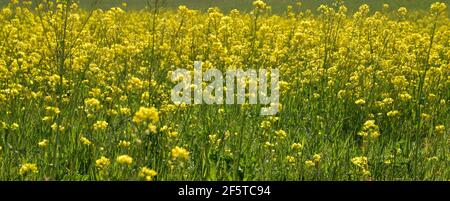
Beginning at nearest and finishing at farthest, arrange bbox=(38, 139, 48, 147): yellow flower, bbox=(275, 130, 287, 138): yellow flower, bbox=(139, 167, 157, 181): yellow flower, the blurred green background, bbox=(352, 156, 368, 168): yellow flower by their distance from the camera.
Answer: bbox=(139, 167, 157, 181): yellow flower, bbox=(38, 139, 48, 147): yellow flower, bbox=(352, 156, 368, 168): yellow flower, bbox=(275, 130, 287, 138): yellow flower, the blurred green background

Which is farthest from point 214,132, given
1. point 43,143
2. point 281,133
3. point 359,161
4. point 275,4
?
point 275,4

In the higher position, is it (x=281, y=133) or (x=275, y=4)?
(x=275, y=4)

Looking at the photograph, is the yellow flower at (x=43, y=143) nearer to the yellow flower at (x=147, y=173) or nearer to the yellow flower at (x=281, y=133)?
the yellow flower at (x=147, y=173)

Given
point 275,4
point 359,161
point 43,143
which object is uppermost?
point 275,4

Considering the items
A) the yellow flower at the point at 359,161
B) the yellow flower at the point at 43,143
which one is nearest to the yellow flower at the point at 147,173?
the yellow flower at the point at 43,143

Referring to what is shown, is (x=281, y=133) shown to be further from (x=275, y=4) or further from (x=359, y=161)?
(x=275, y=4)

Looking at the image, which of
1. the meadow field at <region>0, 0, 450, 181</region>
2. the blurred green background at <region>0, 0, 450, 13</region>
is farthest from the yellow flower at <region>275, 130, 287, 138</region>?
the blurred green background at <region>0, 0, 450, 13</region>

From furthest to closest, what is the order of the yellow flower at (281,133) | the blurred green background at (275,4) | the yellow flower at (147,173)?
1. the blurred green background at (275,4)
2. the yellow flower at (281,133)
3. the yellow flower at (147,173)

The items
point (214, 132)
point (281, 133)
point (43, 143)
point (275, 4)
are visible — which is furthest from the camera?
point (275, 4)

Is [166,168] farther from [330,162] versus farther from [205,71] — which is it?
[205,71]

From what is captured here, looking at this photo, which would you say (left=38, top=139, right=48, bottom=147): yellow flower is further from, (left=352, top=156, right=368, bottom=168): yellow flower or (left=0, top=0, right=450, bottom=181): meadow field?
(left=352, top=156, right=368, bottom=168): yellow flower

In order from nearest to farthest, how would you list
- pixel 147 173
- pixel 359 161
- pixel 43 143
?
pixel 147 173 < pixel 43 143 < pixel 359 161

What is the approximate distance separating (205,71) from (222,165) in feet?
5.61

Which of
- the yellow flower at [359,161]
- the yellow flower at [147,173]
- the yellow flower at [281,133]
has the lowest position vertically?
the yellow flower at [359,161]
